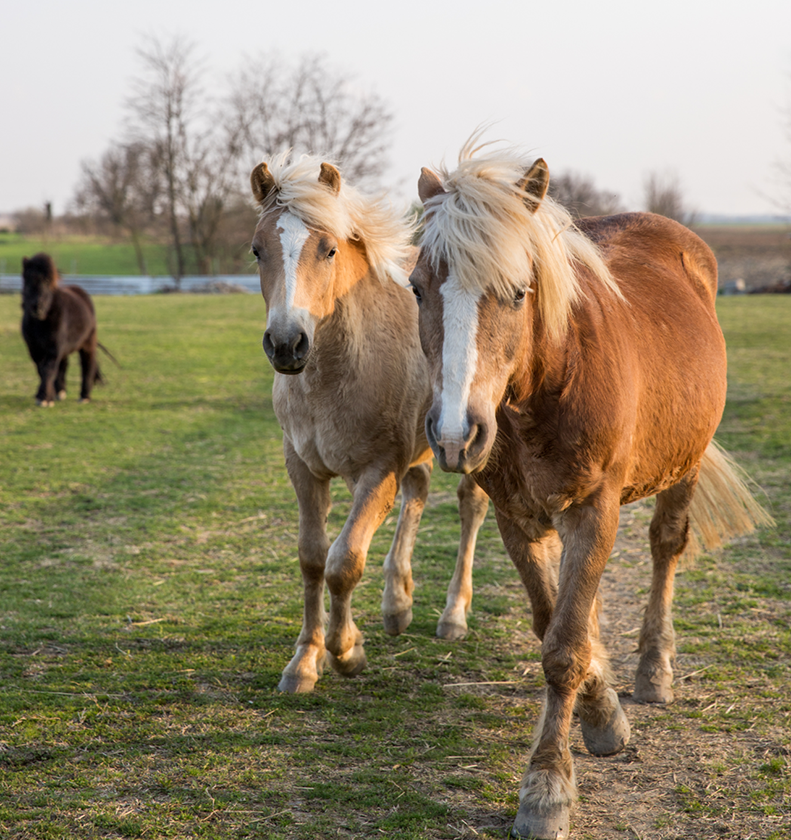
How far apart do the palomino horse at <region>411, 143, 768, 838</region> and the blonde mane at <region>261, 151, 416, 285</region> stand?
3.00ft

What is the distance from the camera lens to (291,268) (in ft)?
10.4

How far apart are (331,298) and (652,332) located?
1.29 meters

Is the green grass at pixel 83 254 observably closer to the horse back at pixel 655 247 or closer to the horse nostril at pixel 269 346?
the horse back at pixel 655 247

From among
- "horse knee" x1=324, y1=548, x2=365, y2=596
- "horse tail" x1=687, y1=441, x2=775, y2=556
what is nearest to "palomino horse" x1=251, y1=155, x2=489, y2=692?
"horse knee" x1=324, y1=548, x2=365, y2=596

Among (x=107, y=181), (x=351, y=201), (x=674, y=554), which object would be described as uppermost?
(x=107, y=181)

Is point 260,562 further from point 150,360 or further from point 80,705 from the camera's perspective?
point 150,360

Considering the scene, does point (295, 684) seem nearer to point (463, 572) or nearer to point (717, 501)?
point (463, 572)

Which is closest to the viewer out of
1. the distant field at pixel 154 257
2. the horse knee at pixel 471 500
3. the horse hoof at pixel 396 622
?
the horse hoof at pixel 396 622

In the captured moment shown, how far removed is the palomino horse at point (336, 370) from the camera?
3.24m

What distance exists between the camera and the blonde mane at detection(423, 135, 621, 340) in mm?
2168

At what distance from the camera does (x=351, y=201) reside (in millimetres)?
3613

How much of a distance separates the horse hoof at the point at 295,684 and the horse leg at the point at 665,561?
55.2 inches

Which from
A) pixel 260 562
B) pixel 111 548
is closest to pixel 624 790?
pixel 260 562

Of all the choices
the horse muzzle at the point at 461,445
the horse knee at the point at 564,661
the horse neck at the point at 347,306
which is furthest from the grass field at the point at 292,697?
the horse neck at the point at 347,306
